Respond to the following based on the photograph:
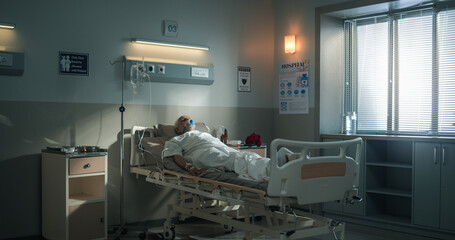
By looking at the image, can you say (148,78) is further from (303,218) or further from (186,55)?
(303,218)

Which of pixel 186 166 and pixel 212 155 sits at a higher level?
pixel 212 155

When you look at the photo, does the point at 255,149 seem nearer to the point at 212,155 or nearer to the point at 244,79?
A: the point at 244,79

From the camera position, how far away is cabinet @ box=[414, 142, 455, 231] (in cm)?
457

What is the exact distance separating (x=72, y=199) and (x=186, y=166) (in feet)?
3.71

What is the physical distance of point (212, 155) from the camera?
4375mm

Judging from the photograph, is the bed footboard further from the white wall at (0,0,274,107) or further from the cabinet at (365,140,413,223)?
the white wall at (0,0,274,107)

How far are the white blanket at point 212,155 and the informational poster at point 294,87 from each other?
68.8 inches

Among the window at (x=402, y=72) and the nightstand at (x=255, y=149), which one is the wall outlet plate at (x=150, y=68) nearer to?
the nightstand at (x=255, y=149)

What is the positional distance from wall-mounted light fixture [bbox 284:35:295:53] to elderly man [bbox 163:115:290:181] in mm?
1944

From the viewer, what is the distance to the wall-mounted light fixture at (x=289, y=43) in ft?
20.0

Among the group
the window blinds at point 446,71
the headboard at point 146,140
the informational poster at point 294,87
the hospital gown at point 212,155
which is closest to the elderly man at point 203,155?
the hospital gown at point 212,155

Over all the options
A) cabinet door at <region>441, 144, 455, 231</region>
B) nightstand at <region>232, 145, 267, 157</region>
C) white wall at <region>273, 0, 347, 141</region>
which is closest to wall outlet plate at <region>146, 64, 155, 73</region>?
nightstand at <region>232, 145, 267, 157</region>

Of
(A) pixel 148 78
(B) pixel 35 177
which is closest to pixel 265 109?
(A) pixel 148 78

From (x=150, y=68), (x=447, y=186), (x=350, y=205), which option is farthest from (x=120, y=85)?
(x=447, y=186)
